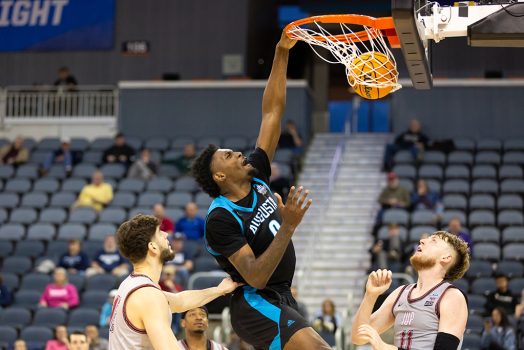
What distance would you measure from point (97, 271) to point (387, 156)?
6.38 metres

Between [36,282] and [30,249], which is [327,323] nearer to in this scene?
[36,282]

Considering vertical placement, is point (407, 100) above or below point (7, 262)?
above

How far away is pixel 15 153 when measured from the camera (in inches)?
777

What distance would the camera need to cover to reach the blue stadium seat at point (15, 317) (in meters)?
14.0

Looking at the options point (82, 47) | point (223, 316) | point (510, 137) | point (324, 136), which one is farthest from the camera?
point (82, 47)

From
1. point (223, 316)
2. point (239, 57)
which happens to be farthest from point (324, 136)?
point (223, 316)

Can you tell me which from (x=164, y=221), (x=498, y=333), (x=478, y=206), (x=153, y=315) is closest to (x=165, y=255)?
(x=153, y=315)

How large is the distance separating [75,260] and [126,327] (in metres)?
9.92

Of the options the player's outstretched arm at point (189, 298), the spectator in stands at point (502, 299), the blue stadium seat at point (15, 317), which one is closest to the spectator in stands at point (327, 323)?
the spectator in stands at point (502, 299)

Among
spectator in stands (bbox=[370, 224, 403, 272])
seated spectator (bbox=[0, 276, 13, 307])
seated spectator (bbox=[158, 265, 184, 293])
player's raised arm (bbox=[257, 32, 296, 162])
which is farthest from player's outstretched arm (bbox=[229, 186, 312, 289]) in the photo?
seated spectator (bbox=[0, 276, 13, 307])

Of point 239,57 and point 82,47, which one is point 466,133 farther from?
point 82,47

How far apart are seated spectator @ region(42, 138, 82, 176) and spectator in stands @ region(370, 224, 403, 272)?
7.06 metres

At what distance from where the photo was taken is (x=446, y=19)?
623 centimetres

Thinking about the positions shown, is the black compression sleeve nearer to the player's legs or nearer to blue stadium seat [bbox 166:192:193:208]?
the player's legs
